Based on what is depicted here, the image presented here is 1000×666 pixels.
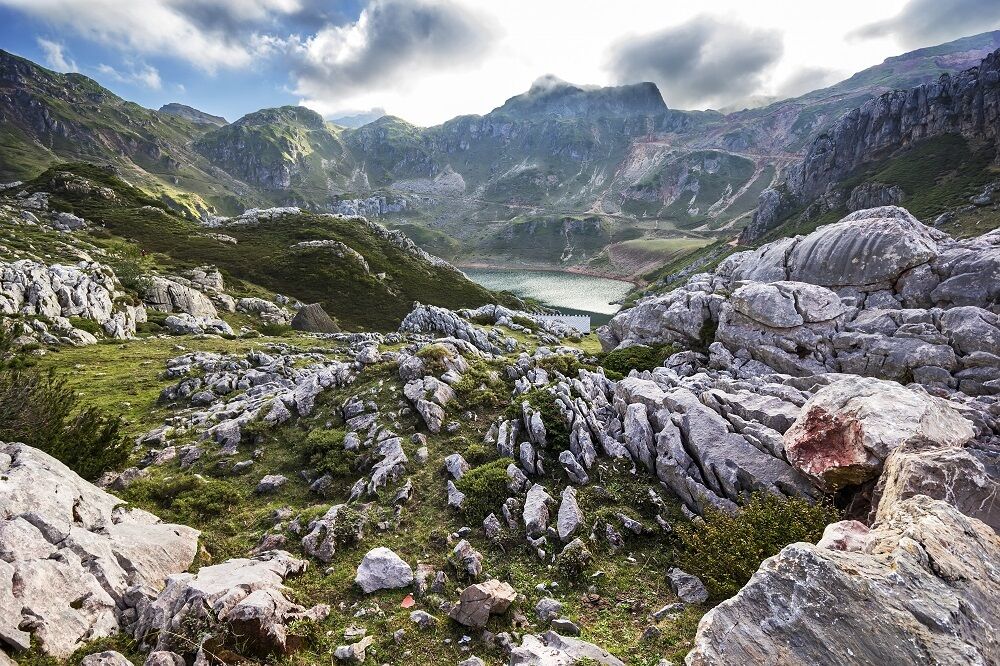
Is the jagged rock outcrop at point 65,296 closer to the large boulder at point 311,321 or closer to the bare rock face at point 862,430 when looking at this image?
the large boulder at point 311,321

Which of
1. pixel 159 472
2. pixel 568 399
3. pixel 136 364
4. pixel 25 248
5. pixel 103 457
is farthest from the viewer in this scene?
pixel 25 248

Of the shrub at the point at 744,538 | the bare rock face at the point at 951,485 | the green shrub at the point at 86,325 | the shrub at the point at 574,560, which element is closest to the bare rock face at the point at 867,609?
the bare rock face at the point at 951,485

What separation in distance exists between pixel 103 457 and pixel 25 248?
199 ft

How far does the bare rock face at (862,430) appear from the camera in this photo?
11070 millimetres

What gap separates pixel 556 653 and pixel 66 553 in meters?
10.7

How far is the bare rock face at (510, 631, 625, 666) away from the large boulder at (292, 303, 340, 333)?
50274 mm

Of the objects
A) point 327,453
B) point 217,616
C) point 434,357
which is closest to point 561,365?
point 434,357

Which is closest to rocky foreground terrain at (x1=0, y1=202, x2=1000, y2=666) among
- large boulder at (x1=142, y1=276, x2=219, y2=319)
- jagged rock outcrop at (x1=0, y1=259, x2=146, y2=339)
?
jagged rock outcrop at (x1=0, y1=259, x2=146, y2=339)

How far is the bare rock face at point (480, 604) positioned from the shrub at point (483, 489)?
11.1ft

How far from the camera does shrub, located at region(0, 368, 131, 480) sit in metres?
12.7

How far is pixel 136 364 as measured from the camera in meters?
28.8

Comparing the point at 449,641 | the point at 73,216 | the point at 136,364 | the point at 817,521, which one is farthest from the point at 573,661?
the point at 73,216

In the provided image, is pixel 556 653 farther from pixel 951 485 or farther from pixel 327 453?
pixel 327 453

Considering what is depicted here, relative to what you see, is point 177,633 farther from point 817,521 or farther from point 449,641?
point 817,521
